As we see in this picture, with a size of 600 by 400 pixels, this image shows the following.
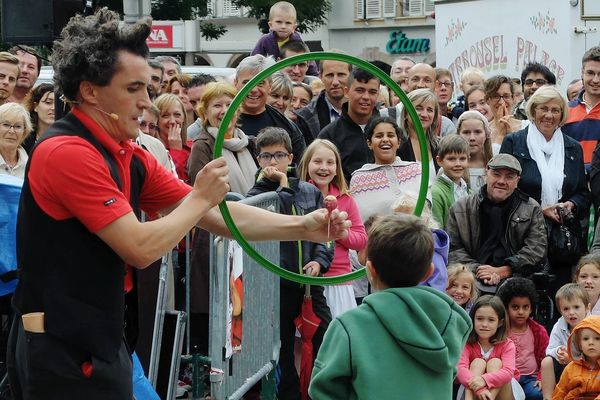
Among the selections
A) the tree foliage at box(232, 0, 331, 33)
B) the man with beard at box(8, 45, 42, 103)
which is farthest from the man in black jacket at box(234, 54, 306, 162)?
the tree foliage at box(232, 0, 331, 33)

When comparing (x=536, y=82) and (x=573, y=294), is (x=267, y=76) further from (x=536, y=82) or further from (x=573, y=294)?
(x=536, y=82)

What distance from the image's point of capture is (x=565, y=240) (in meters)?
9.06

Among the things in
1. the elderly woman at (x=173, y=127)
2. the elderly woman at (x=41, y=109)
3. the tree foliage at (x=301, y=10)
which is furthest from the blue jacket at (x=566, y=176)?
the tree foliage at (x=301, y=10)

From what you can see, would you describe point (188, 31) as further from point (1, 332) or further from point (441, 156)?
point (1, 332)

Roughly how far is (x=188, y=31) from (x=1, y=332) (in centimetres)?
1418

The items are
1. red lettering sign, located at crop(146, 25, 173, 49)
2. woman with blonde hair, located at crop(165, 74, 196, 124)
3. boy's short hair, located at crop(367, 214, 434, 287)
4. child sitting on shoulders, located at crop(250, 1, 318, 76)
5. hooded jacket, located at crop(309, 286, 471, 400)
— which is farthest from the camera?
red lettering sign, located at crop(146, 25, 173, 49)

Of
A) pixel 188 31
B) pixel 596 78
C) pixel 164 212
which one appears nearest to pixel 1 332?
pixel 164 212

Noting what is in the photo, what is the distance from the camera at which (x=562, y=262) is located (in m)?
9.15

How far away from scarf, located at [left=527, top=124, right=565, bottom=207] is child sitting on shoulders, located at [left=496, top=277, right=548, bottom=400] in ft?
3.41

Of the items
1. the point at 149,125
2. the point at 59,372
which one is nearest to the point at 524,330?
the point at 149,125

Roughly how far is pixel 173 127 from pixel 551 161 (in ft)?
9.65

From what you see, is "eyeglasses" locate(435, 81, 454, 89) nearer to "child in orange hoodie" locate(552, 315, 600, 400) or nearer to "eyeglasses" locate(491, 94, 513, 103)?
"eyeglasses" locate(491, 94, 513, 103)

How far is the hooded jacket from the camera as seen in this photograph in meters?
4.20

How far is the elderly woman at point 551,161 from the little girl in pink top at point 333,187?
2001mm
